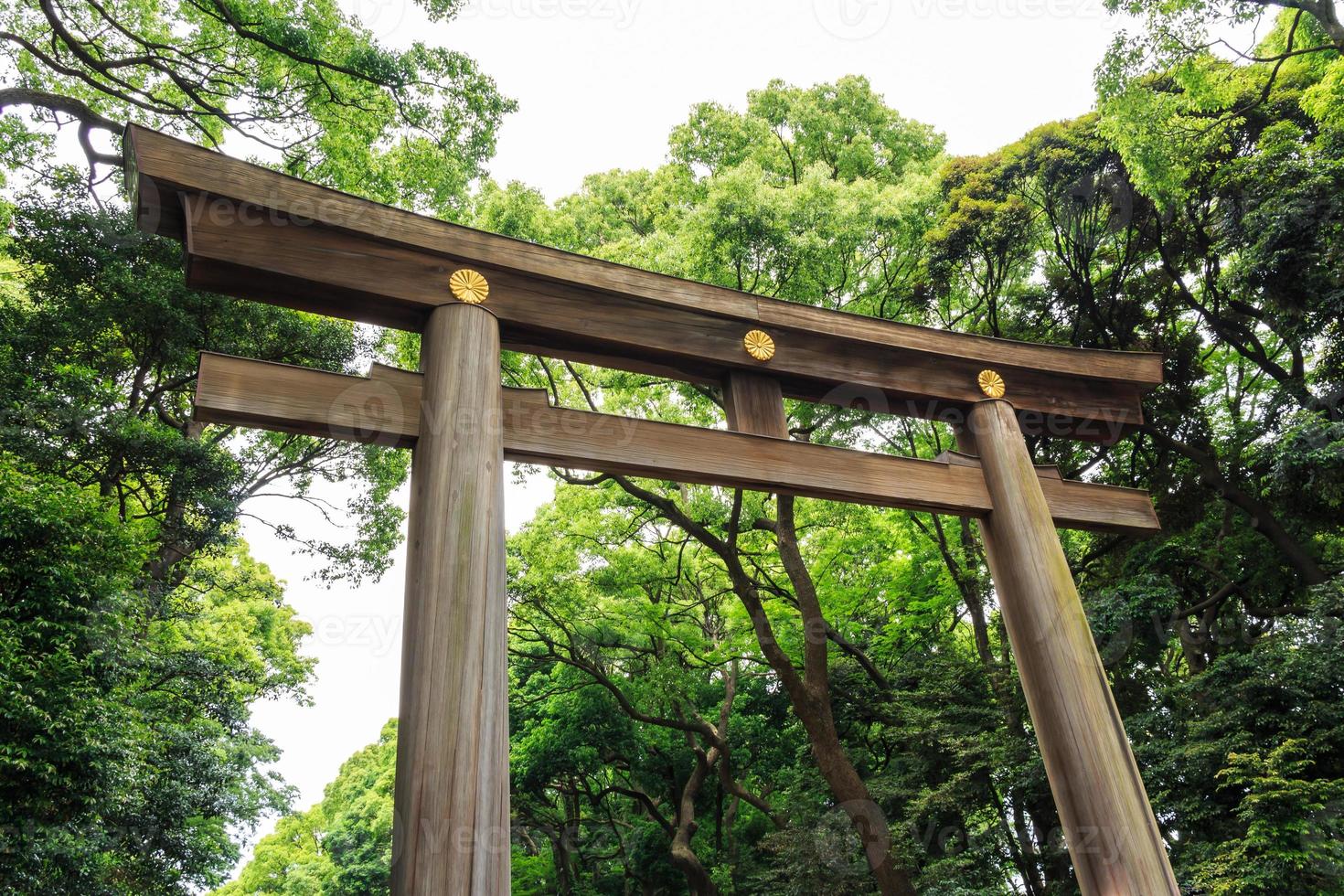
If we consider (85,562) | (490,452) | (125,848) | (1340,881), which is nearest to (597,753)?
(125,848)

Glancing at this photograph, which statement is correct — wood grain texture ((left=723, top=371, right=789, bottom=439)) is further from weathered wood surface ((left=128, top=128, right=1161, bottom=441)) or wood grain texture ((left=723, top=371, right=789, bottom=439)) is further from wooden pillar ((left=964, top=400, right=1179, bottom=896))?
wooden pillar ((left=964, top=400, right=1179, bottom=896))

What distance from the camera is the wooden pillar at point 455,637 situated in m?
2.62

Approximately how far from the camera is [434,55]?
824 centimetres

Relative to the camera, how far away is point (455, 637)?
9.52ft

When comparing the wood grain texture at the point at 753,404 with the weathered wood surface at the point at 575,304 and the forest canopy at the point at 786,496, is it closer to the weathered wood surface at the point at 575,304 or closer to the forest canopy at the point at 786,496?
the weathered wood surface at the point at 575,304

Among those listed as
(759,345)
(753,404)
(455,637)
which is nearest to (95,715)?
(455,637)

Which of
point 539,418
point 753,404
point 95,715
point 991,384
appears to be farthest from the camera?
point 95,715

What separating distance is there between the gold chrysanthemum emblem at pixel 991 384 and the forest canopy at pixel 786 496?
169 inches

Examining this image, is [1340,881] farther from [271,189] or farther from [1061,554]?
[271,189]

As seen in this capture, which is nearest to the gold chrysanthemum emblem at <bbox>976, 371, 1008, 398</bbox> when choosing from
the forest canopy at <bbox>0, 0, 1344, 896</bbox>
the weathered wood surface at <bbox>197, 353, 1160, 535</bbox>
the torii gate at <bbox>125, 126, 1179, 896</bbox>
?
the torii gate at <bbox>125, 126, 1179, 896</bbox>

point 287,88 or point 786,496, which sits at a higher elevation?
point 287,88

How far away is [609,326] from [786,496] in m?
5.78

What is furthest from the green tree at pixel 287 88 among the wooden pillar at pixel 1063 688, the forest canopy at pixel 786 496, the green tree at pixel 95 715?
the wooden pillar at pixel 1063 688

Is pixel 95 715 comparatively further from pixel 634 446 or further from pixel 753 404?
pixel 753 404
